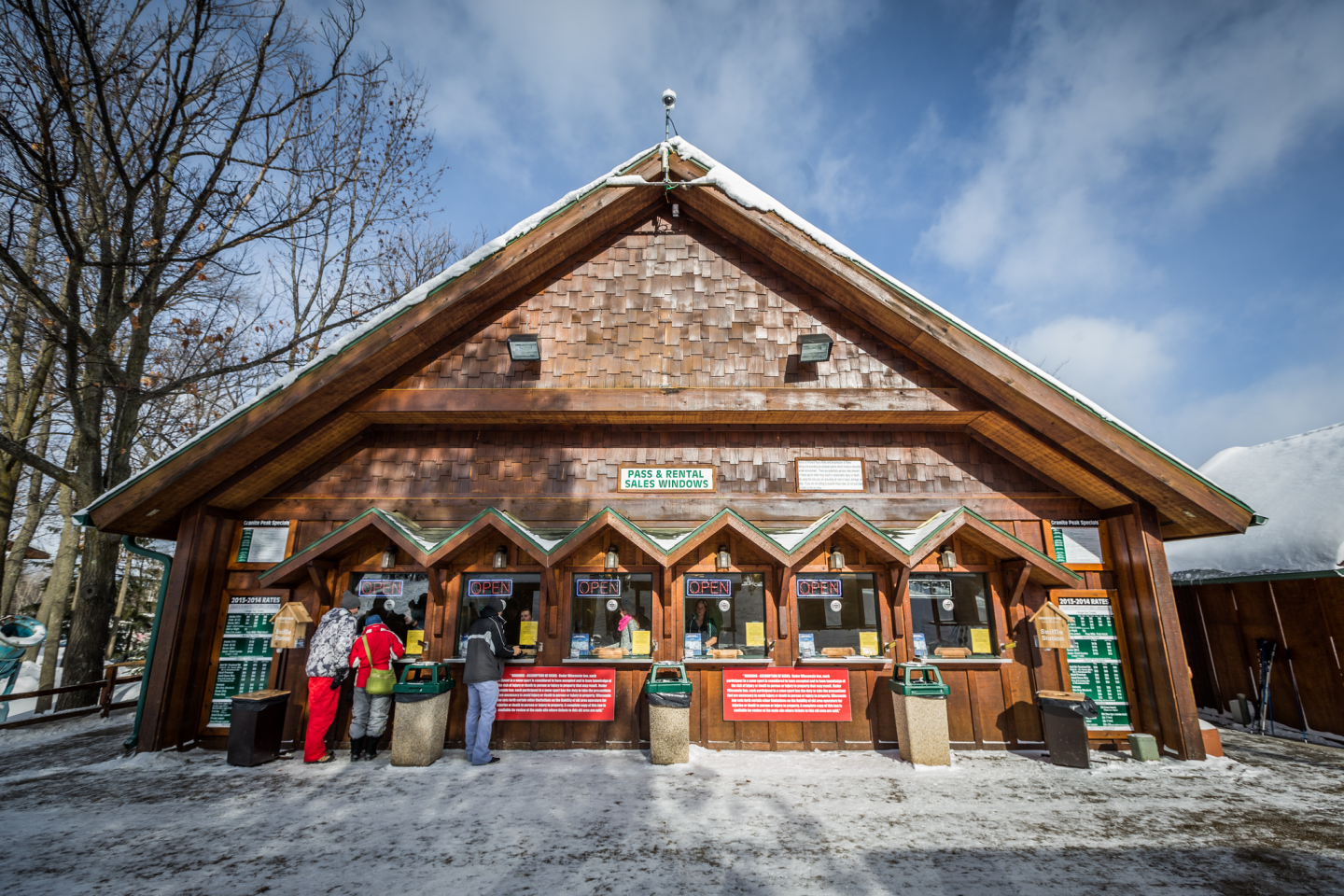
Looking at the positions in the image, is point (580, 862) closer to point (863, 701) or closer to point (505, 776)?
point (505, 776)

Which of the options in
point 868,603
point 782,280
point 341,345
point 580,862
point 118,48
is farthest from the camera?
point 118,48

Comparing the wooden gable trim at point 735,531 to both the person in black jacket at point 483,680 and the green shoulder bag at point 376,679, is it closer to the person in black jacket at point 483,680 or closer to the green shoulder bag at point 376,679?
the person in black jacket at point 483,680

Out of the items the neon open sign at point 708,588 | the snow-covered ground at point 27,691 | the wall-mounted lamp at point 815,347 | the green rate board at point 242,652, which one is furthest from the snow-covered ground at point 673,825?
the wall-mounted lamp at point 815,347

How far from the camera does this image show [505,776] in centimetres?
662

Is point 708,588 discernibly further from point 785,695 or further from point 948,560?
point 948,560

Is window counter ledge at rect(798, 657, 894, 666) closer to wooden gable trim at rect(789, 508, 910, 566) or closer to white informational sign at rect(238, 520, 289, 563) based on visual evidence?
wooden gable trim at rect(789, 508, 910, 566)

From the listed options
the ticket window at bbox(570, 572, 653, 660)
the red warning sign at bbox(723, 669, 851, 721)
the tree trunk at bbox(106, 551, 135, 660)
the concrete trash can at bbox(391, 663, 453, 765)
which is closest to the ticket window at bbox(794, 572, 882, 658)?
the red warning sign at bbox(723, 669, 851, 721)

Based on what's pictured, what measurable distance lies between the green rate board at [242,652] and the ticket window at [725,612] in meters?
6.01

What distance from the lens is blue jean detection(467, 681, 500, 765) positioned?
7125 mm

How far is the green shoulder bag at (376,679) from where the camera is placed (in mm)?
7234

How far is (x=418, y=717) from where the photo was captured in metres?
7.03

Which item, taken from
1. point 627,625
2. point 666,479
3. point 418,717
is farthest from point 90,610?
point 666,479

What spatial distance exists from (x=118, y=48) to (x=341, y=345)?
9400 mm

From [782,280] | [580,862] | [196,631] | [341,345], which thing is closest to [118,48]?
[341,345]
